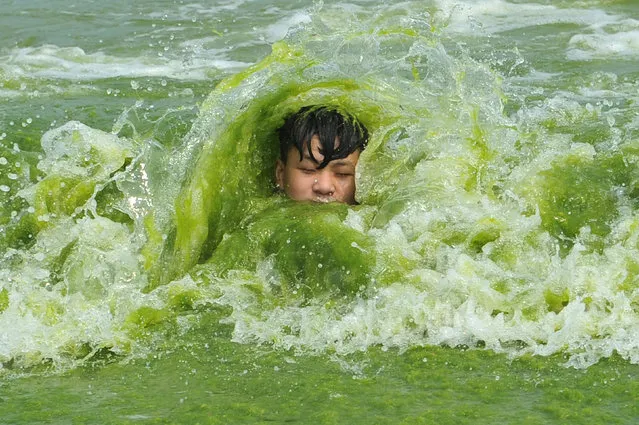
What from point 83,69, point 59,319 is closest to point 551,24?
point 83,69

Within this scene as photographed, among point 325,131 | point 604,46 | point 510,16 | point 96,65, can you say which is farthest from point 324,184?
point 510,16

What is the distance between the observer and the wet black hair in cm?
543

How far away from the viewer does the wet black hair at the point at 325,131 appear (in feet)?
17.8

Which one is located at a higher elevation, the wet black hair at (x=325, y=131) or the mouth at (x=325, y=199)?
the wet black hair at (x=325, y=131)

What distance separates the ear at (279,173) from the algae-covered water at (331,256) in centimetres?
6

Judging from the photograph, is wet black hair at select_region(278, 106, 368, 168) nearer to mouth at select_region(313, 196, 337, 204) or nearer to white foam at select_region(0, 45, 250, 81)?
mouth at select_region(313, 196, 337, 204)

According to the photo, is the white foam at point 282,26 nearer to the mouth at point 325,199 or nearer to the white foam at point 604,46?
the white foam at point 604,46

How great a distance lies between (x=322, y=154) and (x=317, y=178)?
0.13m

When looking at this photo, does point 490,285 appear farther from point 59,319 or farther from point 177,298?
point 59,319

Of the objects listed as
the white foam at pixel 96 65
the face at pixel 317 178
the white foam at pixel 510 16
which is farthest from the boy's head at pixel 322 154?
the white foam at pixel 510 16

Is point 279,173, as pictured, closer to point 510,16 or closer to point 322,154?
point 322,154

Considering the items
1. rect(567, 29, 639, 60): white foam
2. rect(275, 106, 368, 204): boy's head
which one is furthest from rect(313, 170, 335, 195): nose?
rect(567, 29, 639, 60): white foam

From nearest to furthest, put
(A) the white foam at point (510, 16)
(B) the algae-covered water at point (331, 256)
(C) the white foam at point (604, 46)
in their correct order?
1. (B) the algae-covered water at point (331, 256)
2. (C) the white foam at point (604, 46)
3. (A) the white foam at point (510, 16)

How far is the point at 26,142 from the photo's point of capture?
19.5 ft
